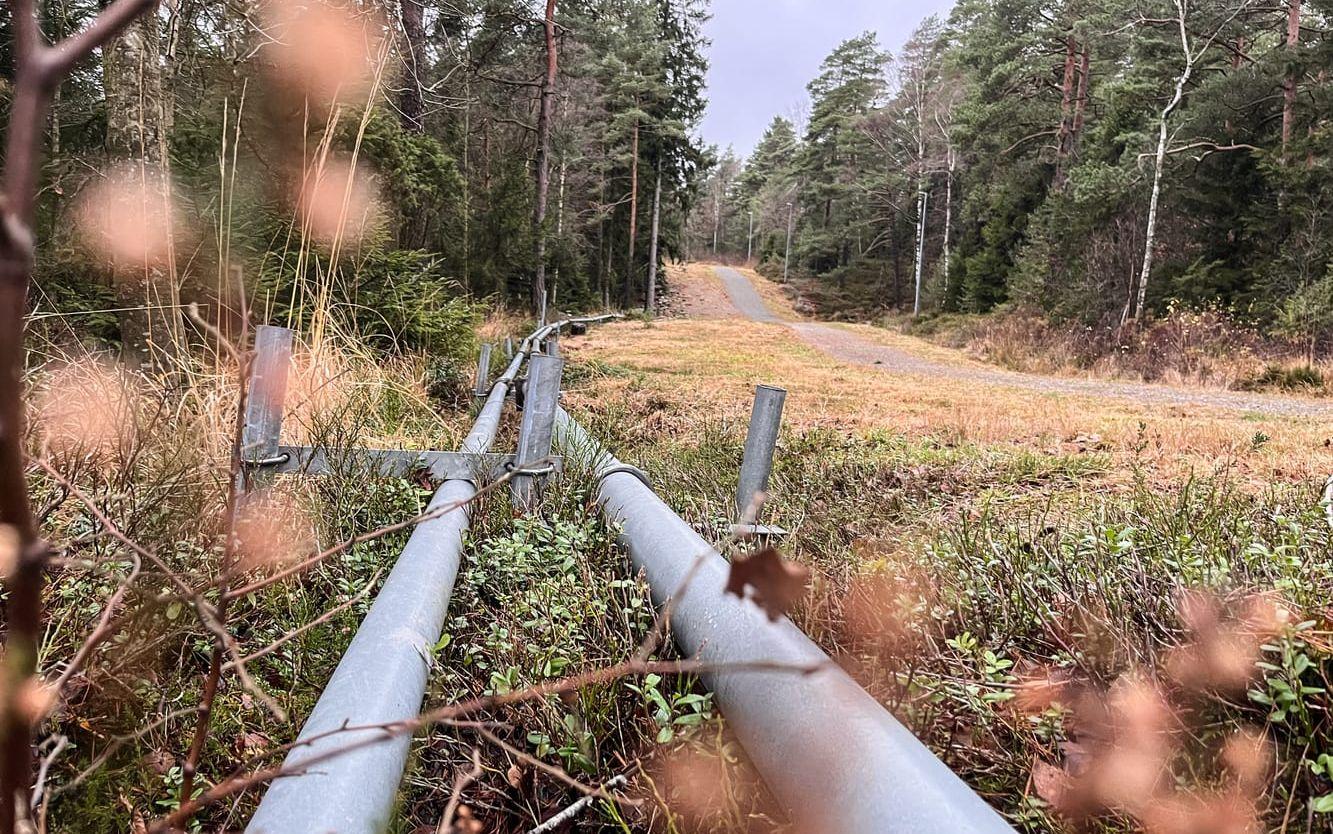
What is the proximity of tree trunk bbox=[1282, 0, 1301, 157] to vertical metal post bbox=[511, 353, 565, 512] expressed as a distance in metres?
16.7

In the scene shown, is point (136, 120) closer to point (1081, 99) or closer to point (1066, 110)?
point (1081, 99)

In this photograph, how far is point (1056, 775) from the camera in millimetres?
1320

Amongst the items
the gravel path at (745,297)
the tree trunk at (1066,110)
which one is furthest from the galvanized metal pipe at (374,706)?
the gravel path at (745,297)

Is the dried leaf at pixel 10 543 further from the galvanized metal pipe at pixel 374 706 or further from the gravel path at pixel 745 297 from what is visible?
the gravel path at pixel 745 297

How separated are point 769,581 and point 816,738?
71 centimetres

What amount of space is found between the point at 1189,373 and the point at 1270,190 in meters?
6.49

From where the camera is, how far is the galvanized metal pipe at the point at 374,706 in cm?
82

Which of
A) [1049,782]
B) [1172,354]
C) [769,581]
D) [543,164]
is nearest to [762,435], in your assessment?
[1049,782]

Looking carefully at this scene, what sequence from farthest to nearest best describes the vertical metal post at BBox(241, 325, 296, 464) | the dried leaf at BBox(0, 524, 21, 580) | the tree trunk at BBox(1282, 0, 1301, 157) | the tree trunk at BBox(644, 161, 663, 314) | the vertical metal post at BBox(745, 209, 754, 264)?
the vertical metal post at BBox(745, 209, 754, 264), the tree trunk at BBox(644, 161, 663, 314), the tree trunk at BBox(1282, 0, 1301, 157), the vertical metal post at BBox(241, 325, 296, 464), the dried leaf at BBox(0, 524, 21, 580)

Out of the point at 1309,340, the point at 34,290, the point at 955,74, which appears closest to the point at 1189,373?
the point at 1309,340

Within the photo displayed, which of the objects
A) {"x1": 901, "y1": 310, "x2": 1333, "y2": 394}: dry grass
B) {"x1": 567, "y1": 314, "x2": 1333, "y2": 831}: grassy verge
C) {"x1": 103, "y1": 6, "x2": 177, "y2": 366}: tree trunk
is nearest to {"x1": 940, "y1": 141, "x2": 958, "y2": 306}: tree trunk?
{"x1": 901, "y1": 310, "x2": 1333, "y2": 394}: dry grass

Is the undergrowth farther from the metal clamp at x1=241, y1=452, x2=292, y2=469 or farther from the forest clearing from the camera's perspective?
the metal clamp at x1=241, y1=452, x2=292, y2=469

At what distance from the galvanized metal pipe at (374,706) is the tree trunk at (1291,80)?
1763 cm

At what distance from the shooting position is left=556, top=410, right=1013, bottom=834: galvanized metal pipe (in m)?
0.83
